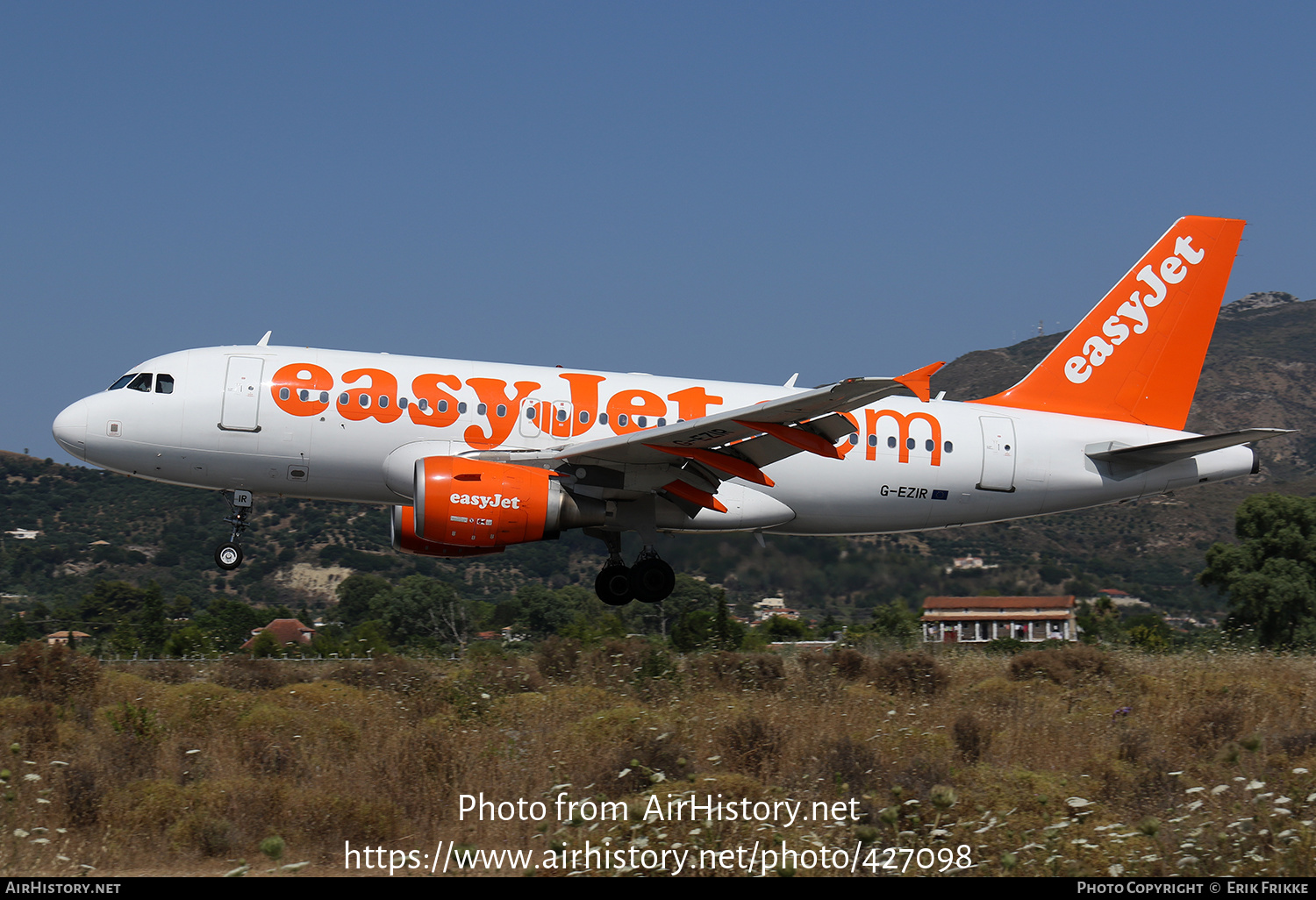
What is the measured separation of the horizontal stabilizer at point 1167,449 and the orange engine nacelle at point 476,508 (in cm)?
1082

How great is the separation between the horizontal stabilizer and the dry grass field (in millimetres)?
3927

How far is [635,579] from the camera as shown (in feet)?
64.8

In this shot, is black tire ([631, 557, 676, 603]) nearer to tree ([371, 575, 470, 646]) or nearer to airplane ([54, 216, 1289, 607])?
airplane ([54, 216, 1289, 607])

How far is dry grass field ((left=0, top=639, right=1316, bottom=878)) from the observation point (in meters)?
9.52

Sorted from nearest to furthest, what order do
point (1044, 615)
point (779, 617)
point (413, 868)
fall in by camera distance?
point (413, 868)
point (779, 617)
point (1044, 615)

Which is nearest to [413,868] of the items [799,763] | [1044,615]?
[799,763]

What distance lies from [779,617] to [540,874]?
2172cm

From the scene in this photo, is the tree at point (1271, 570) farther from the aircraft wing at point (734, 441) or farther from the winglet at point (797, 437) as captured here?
the winglet at point (797, 437)

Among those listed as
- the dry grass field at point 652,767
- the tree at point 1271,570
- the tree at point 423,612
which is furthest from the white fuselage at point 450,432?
the tree at point 1271,570

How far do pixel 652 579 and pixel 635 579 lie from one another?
30 centimetres

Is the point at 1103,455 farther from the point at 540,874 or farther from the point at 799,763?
the point at 540,874

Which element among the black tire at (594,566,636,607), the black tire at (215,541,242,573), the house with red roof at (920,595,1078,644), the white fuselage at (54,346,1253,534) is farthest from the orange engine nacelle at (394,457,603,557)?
the house with red roof at (920,595,1078,644)
